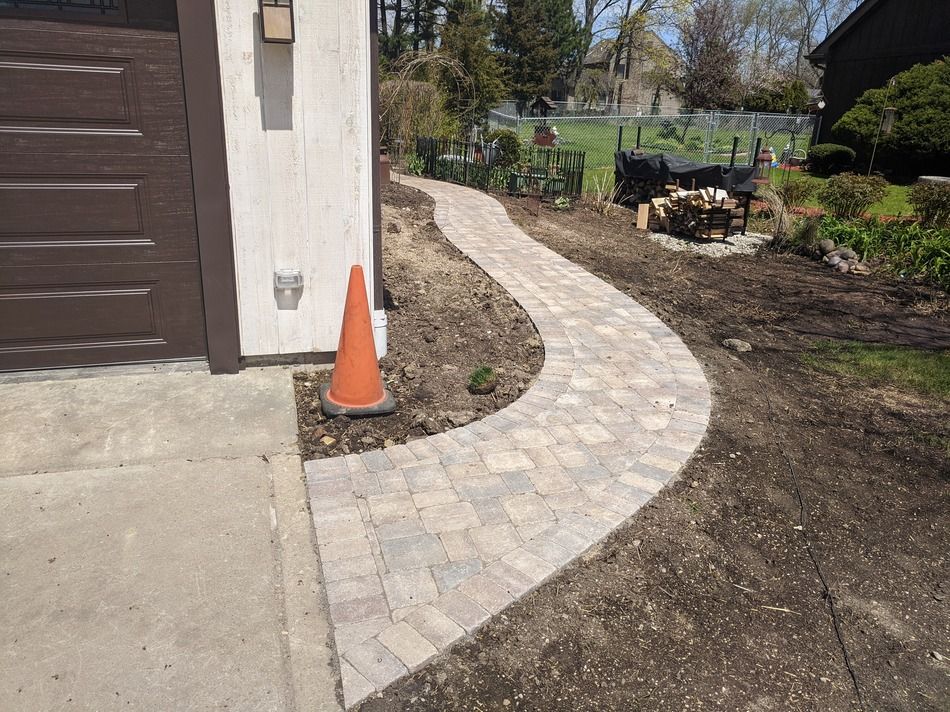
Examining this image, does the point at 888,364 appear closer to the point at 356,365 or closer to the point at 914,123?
the point at 356,365

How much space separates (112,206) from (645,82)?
46090 millimetres

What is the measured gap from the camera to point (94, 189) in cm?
431

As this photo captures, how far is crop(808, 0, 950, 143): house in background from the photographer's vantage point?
20.2m

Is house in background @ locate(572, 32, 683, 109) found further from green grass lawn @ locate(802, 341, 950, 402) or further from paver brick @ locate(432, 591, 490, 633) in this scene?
paver brick @ locate(432, 591, 490, 633)

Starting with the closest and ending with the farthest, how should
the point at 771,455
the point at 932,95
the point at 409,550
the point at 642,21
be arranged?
the point at 409,550
the point at 771,455
the point at 932,95
the point at 642,21

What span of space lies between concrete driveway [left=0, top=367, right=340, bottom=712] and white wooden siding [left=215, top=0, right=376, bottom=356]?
2.37 feet

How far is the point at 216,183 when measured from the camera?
4.39 metres

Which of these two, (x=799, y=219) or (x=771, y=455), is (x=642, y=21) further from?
(x=771, y=455)

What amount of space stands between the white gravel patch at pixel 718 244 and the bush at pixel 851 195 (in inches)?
50.8

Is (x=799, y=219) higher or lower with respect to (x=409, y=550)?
higher

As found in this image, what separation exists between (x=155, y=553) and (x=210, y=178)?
2.43 meters

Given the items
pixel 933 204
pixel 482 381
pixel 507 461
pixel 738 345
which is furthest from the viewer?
pixel 933 204

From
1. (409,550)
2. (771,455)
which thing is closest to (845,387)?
(771,455)

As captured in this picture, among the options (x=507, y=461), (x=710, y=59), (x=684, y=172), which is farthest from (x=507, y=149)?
(x=710, y=59)
